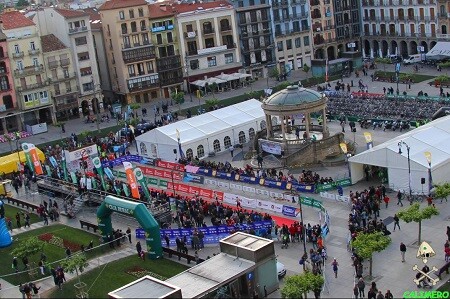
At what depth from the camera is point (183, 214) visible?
5675 centimetres

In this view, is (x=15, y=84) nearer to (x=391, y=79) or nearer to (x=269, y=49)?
(x=269, y=49)

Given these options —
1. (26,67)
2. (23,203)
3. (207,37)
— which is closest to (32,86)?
(26,67)

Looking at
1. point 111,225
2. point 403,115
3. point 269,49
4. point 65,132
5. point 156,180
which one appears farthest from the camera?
point 269,49

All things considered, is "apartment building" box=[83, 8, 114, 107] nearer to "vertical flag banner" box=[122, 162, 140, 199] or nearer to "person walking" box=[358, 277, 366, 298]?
"vertical flag banner" box=[122, 162, 140, 199]

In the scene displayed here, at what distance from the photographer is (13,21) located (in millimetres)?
101562

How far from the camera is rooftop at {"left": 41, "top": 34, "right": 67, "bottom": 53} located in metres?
105

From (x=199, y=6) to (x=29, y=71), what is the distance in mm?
30011

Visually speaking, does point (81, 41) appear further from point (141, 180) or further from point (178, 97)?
point (141, 180)

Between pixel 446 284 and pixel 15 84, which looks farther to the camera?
pixel 15 84

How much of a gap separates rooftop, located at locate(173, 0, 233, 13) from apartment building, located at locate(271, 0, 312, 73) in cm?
902

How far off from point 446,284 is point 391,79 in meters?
67.5

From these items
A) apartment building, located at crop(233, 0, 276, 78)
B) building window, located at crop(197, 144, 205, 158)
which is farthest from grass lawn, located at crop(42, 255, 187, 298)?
apartment building, located at crop(233, 0, 276, 78)

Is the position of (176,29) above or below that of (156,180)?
above

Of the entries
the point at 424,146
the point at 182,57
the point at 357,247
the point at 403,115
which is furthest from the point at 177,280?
the point at 182,57
